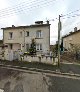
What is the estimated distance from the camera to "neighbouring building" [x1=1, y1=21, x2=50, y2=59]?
88.1ft

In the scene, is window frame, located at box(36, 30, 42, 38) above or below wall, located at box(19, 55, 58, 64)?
above

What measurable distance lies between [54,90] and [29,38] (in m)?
19.5

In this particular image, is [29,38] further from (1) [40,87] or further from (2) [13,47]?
(1) [40,87]

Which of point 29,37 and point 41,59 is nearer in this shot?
point 41,59

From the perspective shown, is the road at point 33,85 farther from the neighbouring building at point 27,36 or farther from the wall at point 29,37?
the wall at point 29,37

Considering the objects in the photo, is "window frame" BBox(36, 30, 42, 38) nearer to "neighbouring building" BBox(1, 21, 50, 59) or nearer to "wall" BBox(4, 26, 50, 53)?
"neighbouring building" BBox(1, 21, 50, 59)

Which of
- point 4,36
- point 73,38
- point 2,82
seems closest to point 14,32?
point 4,36

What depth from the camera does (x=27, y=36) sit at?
28.6 meters

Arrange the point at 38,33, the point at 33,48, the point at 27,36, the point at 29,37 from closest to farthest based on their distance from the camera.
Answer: the point at 33,48
the point at 38,33
the point at 29,37
the point at 27,36

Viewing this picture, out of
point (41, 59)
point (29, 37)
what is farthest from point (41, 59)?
point (29, 37)

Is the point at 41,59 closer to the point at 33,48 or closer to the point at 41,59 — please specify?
the point at 41,59

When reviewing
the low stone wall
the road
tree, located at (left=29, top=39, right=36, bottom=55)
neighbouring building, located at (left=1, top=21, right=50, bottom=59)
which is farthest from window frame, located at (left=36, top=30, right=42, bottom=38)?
the road

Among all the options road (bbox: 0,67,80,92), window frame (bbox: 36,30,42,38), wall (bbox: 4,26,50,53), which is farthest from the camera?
window frame (bbox: 36,30,42,38)

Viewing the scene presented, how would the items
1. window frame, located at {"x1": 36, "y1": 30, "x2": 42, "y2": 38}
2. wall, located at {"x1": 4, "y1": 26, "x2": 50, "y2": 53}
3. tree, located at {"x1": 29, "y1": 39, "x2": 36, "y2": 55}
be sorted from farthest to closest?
1. window frame, located at {"x1": 36, "y1": 30, "x2": 42, "y2": 38}
2. wall, located at {"x1": 4, "y1": 26, "x2": 50, "y2": 53}
3. tree, located at {"x1": 29, "y1": 39, "x2": 36, "y2": 55}
